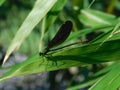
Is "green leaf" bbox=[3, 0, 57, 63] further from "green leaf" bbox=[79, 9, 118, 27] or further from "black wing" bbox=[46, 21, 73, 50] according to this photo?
"green leaf" bbox=[79, 9, 118, 27]

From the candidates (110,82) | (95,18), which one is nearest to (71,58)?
(110,82)

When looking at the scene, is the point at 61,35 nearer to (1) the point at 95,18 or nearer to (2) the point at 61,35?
(2) the point at 61,35

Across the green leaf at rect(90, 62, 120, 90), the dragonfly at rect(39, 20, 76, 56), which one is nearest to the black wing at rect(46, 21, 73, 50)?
the dragonfly at rect(39, 20, 76, 56)

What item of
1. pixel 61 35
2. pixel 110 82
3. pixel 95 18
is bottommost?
pixel 95 18

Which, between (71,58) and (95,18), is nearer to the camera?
(71,58)

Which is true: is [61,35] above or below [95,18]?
above

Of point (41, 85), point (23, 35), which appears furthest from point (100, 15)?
point (41, 85)

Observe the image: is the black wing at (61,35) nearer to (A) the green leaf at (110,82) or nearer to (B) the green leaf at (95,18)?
(A) the green leaf at (110,82)

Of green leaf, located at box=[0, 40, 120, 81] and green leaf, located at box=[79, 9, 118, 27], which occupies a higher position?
green leaf, located at box=[0, 40, 120, 81]

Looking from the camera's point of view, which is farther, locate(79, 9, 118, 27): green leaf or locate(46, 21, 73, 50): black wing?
locate(79, 9, 118, 27): green leaf

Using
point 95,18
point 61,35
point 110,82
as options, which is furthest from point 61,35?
point 95,18
